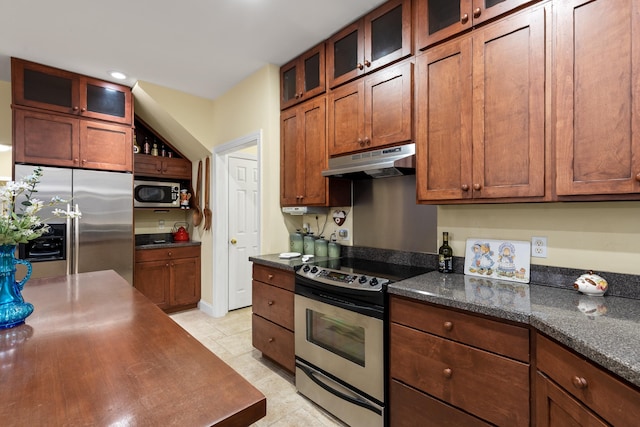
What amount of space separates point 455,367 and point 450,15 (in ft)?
6.40

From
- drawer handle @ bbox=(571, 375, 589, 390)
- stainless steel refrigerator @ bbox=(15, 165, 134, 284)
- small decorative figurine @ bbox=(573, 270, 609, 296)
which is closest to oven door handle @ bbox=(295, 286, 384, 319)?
drawer handle @ bbox=(571, 375, 589, 390)

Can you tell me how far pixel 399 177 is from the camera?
2.37m

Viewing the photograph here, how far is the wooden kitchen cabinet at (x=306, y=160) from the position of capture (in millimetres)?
2582

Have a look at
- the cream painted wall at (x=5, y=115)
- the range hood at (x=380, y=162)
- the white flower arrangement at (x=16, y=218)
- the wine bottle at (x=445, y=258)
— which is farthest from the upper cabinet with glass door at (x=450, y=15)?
the cream painted wall at (x=5, y=115)

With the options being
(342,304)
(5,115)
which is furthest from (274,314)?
(5,115)

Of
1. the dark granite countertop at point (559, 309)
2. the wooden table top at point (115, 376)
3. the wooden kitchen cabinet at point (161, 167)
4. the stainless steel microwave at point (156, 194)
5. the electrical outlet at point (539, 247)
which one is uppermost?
the wooden kitchen cabinet at point (161, 167)

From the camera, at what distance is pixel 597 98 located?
4.33ft

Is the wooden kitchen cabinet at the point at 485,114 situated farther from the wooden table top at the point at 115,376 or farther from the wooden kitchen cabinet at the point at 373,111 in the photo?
the wooden table top at the point at 115,376

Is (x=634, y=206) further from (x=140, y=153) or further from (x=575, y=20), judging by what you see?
(x=140, y=153)

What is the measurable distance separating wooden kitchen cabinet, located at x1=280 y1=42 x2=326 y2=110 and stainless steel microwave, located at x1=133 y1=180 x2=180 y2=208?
2101 millimetres

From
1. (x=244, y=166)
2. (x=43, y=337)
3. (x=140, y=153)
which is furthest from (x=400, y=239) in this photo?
(x=140, y=153)

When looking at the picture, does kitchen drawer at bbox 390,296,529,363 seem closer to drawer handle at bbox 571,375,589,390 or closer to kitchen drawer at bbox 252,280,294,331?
drawer handle at bbox 571,375,589,390

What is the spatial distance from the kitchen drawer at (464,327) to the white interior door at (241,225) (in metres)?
2.81

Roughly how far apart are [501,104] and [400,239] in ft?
3.72
